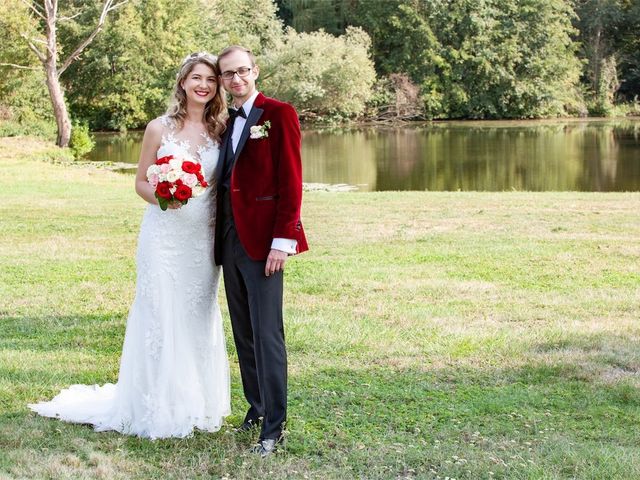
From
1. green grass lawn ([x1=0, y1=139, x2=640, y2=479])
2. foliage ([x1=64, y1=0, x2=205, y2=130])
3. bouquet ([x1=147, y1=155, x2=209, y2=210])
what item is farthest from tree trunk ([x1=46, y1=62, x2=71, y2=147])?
bouquet ([x1=147, y1=155, x2=209, y2=210])

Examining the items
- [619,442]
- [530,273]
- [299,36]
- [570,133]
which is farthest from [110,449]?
[299,36]

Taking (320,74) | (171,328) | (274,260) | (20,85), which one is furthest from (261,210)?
(320,74)

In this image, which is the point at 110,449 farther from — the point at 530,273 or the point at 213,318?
the point at 530,273

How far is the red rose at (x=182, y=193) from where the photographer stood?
4.16m

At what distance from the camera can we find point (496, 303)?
767 centimetres

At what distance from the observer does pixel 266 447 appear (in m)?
4.22

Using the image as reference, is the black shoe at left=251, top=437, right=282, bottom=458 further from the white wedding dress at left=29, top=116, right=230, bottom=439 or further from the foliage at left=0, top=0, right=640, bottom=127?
the foliage at left=0, top=0, right=640, bottom=127

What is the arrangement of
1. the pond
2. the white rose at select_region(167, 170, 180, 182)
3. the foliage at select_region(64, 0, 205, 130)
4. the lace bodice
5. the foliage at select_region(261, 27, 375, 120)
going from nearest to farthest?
the white rose at select_region(167, 170, 180, 182)
the lace bodice
the pond
the foliage at select_region(64, 0, 205, 130)
the foliage at select_region(261, 27, 375, 120)

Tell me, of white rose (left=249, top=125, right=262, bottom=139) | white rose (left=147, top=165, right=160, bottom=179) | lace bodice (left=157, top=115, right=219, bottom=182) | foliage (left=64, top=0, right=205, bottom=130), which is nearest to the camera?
white rose (left=249, top=125, right=262, bottom=139)

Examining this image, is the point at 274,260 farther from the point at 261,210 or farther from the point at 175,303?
the point at 175,303

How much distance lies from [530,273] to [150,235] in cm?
550

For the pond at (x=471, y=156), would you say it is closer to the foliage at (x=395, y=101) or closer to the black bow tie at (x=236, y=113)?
the foliage at (x=395, y=101)

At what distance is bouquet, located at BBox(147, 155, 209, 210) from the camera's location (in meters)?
4.16

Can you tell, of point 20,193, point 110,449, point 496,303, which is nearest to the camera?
point 110,449
